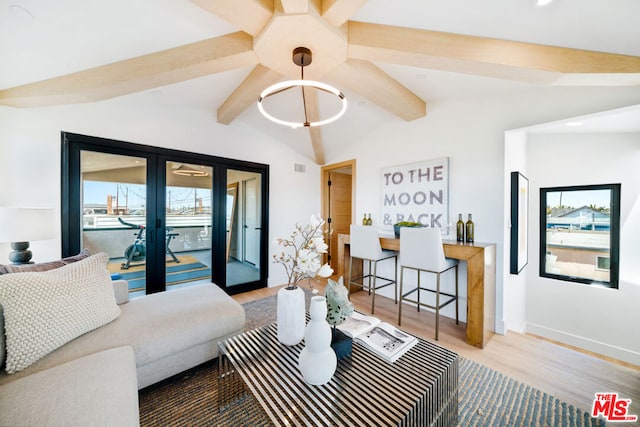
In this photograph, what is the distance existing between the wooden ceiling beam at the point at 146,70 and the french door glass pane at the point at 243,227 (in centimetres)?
177

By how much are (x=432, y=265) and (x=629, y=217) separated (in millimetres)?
2549

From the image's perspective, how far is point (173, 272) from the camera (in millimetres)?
3230

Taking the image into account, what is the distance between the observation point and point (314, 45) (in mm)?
1855

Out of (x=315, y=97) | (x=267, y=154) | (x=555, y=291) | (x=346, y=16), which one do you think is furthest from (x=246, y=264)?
(x=555, y=291)

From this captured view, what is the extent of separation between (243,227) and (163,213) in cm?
119

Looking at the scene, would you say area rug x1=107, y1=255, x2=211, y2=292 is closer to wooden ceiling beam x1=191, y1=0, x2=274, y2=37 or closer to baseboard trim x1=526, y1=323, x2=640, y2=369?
wooden ceiling beam x1=191, y1=0, x2=274, y2=37

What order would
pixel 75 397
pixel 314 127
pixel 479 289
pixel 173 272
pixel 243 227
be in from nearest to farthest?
pixel 75 397 → pixel 479 289 → pixel 173 272 → pixel 314 127 → pixel 243 227

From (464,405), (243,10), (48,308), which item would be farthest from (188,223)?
(464,405)

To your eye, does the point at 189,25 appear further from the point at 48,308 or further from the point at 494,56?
the point at 494,56

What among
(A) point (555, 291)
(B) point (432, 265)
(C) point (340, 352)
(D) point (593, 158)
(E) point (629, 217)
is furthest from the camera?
(A) point (555, 291)

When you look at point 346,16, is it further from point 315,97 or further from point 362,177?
point 362,177

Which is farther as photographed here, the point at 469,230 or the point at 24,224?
the point at 469,230

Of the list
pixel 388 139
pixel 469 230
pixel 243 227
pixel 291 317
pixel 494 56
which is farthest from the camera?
pixel 243 227

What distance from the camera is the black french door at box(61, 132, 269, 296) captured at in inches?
103
